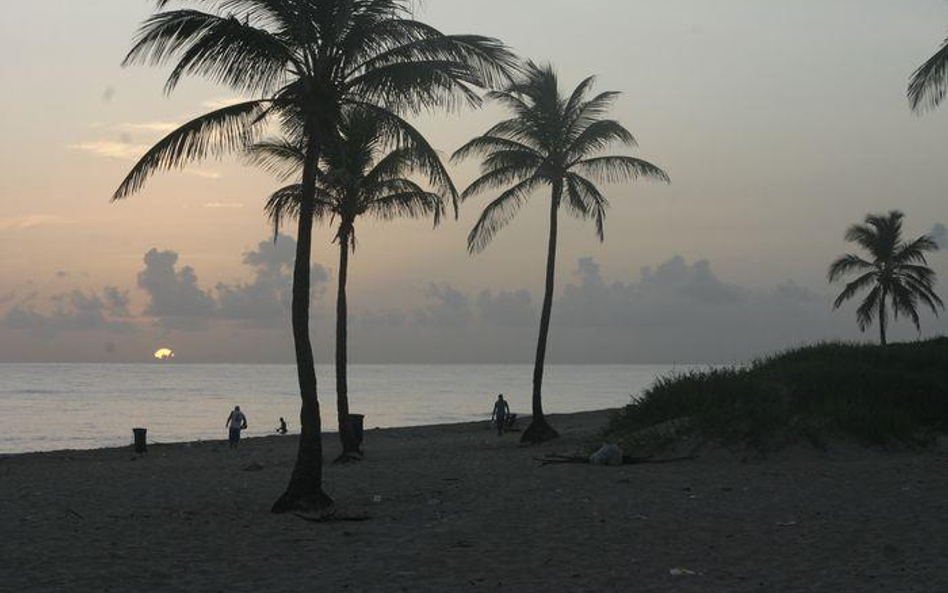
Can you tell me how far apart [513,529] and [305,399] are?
4460 mm

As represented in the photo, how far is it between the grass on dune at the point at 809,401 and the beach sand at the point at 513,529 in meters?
0.82

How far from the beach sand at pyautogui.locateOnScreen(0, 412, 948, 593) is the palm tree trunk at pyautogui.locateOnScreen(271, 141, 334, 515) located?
0.57 m

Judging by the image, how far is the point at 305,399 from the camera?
628 inches

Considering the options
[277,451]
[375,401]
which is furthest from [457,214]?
[375,401]

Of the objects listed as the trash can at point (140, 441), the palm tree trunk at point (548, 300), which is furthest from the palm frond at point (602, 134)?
the trash can at point (140, 441)

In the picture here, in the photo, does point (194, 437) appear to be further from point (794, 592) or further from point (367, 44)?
point (794, 592)

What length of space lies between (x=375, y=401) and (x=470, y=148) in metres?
89.3

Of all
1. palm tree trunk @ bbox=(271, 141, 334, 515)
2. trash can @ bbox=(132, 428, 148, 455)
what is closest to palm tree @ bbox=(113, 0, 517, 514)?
palm tree trunk @ bbox=(271, 141, 334, 515)

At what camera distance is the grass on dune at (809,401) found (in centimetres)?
2108

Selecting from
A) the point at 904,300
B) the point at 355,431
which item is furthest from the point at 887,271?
the point at 355,431

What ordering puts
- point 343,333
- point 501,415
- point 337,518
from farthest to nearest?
point 501,415
point 343,333
point 337,518

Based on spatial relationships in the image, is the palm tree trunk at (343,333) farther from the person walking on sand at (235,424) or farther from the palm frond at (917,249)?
the palm frond at (917,249)

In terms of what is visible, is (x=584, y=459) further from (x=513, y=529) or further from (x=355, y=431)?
(x=355, y=431)

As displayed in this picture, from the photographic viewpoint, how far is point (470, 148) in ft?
101
